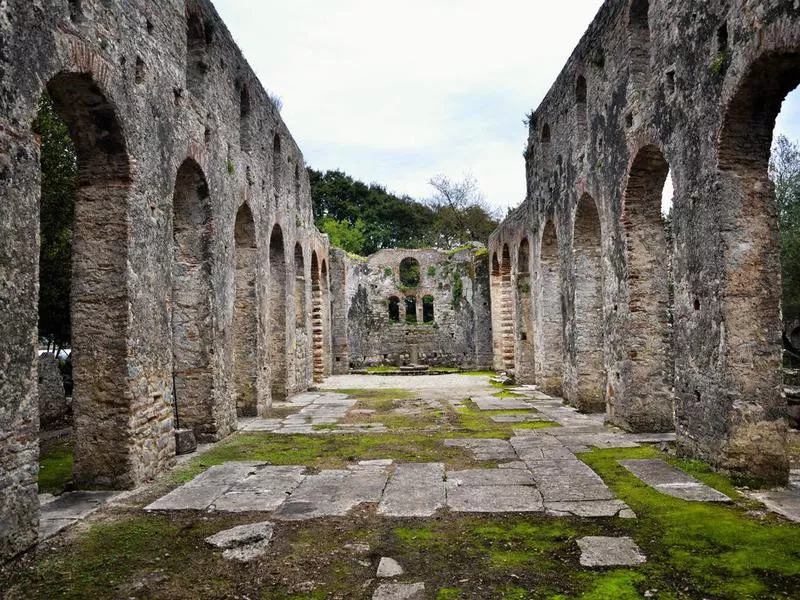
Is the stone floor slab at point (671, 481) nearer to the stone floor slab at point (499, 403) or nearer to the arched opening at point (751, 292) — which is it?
the arched opening at point (751, 292)

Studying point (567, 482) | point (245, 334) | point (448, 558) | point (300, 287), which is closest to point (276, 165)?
point (300, 287)

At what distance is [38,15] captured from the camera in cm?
511

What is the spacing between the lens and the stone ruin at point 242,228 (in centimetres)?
508

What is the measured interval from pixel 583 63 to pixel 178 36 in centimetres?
718

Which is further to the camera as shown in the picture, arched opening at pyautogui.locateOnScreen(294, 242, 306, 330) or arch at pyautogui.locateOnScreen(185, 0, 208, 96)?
arched opening at pyautogui.locateOnScreen(294, 242, 306, 330)

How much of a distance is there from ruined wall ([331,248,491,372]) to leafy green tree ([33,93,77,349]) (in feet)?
49.5

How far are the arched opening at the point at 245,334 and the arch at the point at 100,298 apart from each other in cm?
519

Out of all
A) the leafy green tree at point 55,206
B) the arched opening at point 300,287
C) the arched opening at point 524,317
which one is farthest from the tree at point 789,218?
the leafy green tree at point 55,206

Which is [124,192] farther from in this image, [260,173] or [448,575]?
[260,173]

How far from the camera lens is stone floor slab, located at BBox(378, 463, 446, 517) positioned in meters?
5.62

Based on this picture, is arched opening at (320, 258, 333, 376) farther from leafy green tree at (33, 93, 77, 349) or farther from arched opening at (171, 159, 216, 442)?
arched opening at (171, 159, 216, 442)

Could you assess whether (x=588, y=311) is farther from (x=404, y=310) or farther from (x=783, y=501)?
(x=404, y=310)

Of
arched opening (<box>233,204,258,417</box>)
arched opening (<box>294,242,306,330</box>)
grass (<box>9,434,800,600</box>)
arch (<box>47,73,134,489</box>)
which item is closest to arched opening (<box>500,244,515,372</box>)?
arched opening (<box>294,242,306,330</box>)

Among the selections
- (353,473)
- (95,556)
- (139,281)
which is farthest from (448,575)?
(139,281)
